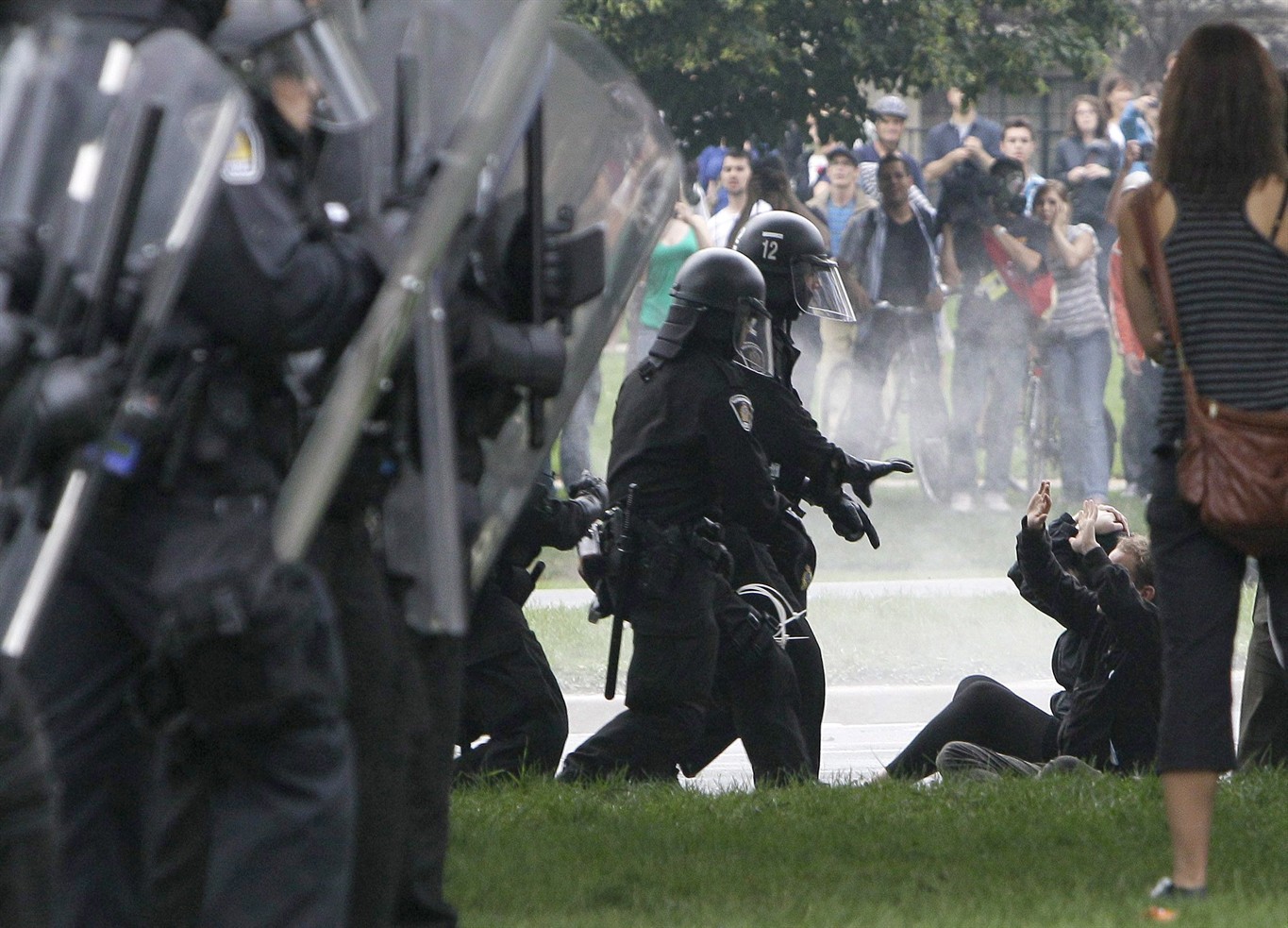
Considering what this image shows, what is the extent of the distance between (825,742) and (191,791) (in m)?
5.02

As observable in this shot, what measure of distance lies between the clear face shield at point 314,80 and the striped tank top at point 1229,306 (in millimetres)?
1731

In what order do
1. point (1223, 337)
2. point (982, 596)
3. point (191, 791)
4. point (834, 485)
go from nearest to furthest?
point (191, 791) → point (1223, 337) → point (834, 485) → point (982, 596)

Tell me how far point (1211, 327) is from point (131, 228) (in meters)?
2.19

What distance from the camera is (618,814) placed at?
19.3 feet

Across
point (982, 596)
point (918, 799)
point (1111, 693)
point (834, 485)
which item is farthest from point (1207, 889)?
point (982, 596)

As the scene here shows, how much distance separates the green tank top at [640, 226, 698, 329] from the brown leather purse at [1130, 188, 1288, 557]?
8033 millimetres

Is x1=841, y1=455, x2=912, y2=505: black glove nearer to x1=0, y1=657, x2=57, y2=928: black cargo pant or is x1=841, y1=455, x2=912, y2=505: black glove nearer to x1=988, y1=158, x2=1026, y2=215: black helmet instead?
x1=0, y1=657, x2=57, y2=928: black cargo pant

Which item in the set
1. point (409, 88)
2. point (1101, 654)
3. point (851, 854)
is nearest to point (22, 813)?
point (409, 88)

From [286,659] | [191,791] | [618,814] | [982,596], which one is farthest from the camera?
[982,596]

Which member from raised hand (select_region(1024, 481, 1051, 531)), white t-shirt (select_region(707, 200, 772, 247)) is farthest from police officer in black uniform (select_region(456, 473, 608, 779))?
white t-shirt (select_region(707, 200, 772, 247))

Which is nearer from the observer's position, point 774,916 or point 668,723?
point 774,916

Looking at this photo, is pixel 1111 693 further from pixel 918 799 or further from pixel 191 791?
pixel 191 791

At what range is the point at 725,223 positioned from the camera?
1351cm

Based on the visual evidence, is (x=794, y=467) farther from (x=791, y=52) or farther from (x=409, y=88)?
(x=791, y=52)
